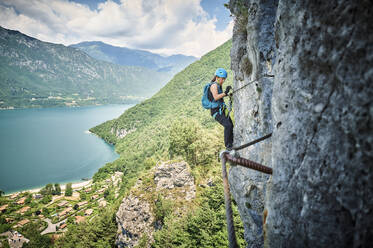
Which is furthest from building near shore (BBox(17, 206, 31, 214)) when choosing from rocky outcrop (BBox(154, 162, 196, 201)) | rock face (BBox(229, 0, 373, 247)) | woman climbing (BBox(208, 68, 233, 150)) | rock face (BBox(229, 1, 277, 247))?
rock face (BBox(229, 0, 373, 247))

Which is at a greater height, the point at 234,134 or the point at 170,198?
the point at 234,134

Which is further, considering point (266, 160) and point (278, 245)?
point (266, 160)

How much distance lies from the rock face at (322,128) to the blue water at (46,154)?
260 feet

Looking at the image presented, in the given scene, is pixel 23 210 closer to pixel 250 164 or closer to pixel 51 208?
pixel 51 208

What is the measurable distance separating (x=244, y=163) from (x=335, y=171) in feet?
3.52

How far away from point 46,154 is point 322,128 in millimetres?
106520

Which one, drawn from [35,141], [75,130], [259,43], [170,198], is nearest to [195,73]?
[75,130]

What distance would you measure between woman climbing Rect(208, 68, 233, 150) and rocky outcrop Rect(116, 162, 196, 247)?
46.4 feet

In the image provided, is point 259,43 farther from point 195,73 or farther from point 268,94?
point 195,73

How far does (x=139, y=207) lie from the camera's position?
18312 millimetres

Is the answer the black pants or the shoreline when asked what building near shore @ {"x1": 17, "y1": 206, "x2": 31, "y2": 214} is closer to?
the shoreline

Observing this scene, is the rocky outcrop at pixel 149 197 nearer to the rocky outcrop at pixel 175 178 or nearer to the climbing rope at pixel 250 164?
the rocky outcrop at pixel 175 178

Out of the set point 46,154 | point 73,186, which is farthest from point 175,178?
point 46,154

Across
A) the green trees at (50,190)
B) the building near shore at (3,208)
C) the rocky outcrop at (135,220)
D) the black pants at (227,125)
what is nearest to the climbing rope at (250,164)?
the black pants at (227,125)
